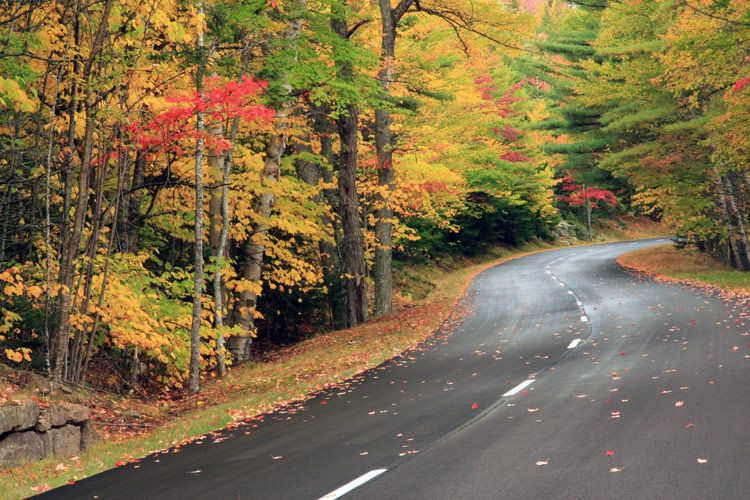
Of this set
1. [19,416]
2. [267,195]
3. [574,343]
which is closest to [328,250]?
[267,195]

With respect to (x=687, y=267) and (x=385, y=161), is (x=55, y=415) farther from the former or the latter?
(x=687, y=267)

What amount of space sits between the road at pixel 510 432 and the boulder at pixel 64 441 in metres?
1.46

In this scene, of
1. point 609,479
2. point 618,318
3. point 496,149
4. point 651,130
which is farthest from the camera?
point 496,149

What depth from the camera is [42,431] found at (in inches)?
330

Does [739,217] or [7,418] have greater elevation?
[739,217]

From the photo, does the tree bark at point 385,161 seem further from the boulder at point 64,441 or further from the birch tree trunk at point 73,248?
the boulder at point 64,441

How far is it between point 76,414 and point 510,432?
5.99 meters

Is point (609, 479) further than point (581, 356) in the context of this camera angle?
No

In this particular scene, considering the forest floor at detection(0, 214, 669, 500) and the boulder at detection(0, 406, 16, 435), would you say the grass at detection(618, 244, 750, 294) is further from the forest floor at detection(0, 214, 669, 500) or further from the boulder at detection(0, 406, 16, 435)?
the boulder at detection(0, 406, 16, 435)

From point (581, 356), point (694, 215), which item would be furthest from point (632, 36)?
point (581, 356)

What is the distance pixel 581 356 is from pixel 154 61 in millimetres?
9930

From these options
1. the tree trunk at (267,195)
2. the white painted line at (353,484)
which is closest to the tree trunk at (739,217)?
the tree trunk at (267,195)

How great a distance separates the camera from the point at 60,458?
27.7ft

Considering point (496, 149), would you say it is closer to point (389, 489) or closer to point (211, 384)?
point (211, 384)
